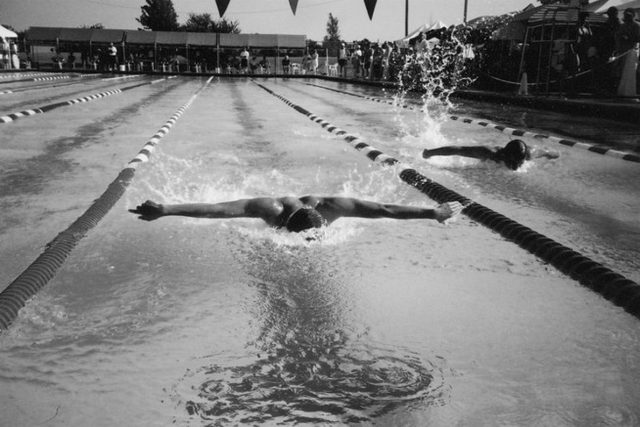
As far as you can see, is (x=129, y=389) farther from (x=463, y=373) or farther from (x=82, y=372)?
(x=463, y=373)

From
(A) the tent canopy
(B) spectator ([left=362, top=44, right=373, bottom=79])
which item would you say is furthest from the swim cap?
(B) spectator ([left=362, top=44, right=373, bottom=79])

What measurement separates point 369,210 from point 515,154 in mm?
2670

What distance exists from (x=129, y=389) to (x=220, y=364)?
0.31 meters

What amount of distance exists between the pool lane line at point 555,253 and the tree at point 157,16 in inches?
2972

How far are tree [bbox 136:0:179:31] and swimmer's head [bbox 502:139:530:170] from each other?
7456 centimetres

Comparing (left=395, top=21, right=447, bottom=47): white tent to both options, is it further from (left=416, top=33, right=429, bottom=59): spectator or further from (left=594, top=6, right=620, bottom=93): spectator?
(left=594, top=6, right=620, bottom=93): spectator

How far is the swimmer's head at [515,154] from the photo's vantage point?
5.50m

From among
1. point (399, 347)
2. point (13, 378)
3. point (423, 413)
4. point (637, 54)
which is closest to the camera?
point (423, 413)

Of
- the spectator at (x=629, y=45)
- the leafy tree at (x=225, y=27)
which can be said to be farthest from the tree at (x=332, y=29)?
the spectator at (x=629, y=45)

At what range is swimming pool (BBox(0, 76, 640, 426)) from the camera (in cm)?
173

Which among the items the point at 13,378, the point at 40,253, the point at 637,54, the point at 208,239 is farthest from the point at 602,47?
the point at 13,378

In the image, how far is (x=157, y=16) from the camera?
73.0m

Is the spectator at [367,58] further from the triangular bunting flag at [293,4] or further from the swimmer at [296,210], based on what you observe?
the swimmer at [296,210]

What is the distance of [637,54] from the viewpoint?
33.7 ft
